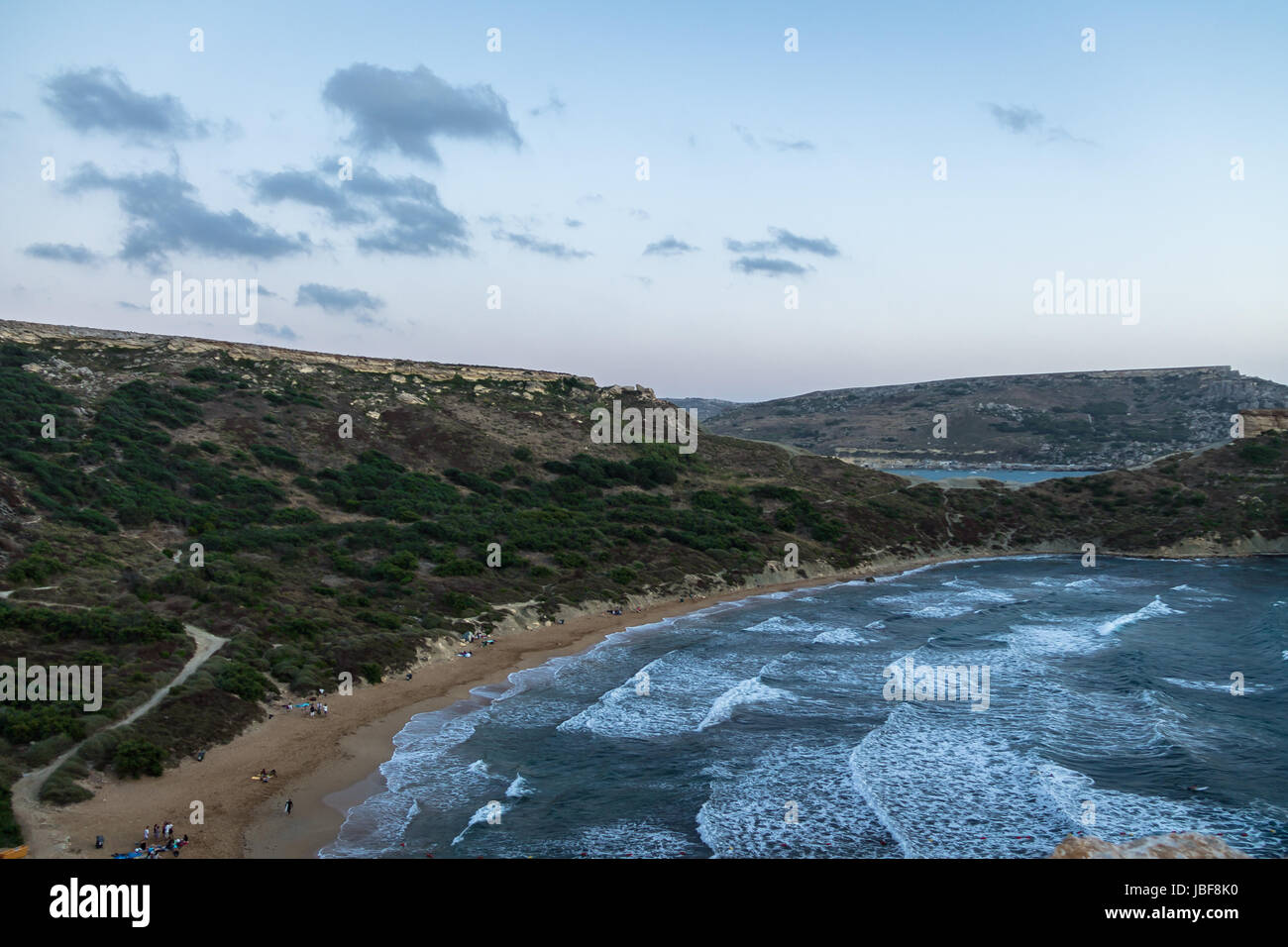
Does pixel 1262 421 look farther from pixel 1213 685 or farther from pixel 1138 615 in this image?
pixel 1213 685

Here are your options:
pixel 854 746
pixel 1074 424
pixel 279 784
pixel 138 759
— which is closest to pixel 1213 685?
pixel 854 746

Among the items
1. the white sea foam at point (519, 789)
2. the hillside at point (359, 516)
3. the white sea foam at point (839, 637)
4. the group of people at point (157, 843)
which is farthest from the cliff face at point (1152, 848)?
the white sea foam at point (839, 637)

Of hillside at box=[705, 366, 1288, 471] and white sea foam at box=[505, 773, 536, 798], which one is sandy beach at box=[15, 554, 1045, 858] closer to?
white sea foam at box=[505, 773, 536, 798]

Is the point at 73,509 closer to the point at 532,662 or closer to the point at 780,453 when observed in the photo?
the point at 532,662

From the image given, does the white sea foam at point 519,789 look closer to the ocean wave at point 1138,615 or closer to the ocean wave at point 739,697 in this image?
the ocean wave at point 739,697

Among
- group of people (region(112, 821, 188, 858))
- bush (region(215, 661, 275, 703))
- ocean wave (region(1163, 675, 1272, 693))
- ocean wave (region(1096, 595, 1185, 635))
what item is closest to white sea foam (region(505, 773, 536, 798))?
group of people (region(112, 821, 188, 858))


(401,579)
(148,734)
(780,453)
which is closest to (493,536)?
(401,579)
